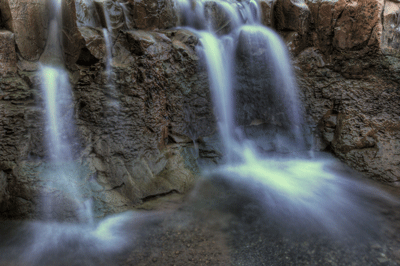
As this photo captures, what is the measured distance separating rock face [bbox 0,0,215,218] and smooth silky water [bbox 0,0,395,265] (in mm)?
152

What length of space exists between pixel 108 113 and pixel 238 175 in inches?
94.8

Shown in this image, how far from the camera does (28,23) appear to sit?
12.9ft

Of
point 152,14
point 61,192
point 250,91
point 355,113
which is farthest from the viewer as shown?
point 250,91

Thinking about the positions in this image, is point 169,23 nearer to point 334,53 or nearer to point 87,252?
point 334,53

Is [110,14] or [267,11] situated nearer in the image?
[110,14]

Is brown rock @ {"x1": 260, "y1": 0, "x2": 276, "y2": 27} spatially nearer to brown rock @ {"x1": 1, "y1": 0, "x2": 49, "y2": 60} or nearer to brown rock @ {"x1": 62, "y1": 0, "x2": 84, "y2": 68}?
brown rock @ {"x1": 62, "y1": 0, "x2": 84, "y2": 68}

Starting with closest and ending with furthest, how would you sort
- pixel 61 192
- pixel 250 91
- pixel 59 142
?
1. pixel 61 192
2. pixel 59 142
3. pixel 250 91

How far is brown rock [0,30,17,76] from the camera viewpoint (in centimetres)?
361


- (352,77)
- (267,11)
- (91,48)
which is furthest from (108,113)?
(352,77)

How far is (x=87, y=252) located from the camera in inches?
116

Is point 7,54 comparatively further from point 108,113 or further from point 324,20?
point 324,20

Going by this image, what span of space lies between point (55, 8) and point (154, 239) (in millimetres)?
3762

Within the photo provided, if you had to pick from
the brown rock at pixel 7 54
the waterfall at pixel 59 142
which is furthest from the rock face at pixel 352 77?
the brown rock at pixel 7 54

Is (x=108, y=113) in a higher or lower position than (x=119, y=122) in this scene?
higher
